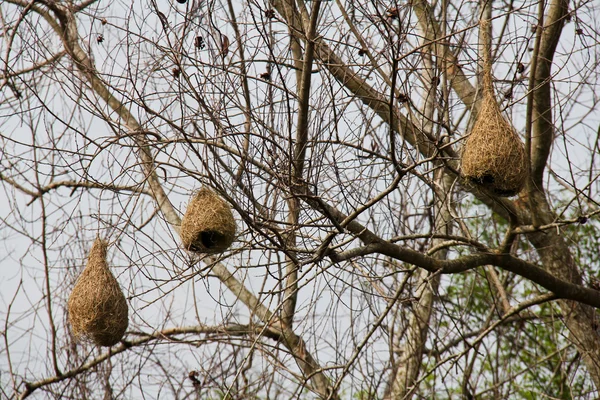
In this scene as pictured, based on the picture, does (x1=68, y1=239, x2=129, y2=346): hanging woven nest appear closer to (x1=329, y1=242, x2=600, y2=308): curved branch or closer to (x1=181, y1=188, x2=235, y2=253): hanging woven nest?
(x1=181, y1=188, x2=235, y2=253): hanging woven nest

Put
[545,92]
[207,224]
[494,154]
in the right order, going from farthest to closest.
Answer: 1. [545,92]
2. [207,224]
3. [494,154]

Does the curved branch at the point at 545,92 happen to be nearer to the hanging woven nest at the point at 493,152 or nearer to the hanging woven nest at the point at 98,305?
the hanging woven nest at the point at 493,152

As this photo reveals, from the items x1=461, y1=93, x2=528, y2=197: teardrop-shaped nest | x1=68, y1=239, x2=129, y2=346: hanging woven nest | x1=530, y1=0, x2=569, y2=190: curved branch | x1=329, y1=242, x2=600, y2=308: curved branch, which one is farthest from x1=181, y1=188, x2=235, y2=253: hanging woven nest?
x1=530, y1=0, x2=569, y2=190: curved branch

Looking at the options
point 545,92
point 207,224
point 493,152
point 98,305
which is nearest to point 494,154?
point 493,152

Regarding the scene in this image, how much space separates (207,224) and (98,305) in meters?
0.86

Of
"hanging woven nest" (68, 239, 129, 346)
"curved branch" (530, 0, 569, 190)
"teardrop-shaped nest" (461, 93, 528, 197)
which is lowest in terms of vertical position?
"hanging woven nest" (68, 239, 129, 346)

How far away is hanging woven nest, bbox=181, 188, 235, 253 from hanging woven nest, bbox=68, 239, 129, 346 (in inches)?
25.2

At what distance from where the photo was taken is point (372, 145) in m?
4.31

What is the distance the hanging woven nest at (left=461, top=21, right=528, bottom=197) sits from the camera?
10.3ft

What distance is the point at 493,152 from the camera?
315 centimetres

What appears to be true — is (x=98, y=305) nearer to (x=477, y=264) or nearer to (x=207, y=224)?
(x=207, y=224)

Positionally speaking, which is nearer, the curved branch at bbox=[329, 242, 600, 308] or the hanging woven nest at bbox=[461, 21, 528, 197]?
the hanging woven nest at bbox=[461, 21, 528, 197]

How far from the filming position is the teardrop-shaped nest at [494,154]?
3152mm

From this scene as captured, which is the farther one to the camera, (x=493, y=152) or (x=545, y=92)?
(x=545, y=92)
